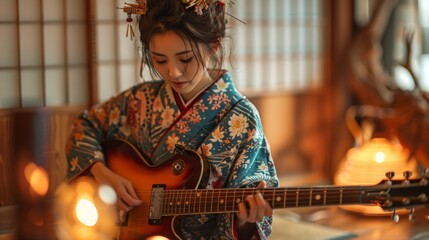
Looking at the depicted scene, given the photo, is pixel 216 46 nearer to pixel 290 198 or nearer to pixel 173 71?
pixel 173 71

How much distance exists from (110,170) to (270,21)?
2.42m

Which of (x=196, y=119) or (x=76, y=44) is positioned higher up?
(x=76, y=44)

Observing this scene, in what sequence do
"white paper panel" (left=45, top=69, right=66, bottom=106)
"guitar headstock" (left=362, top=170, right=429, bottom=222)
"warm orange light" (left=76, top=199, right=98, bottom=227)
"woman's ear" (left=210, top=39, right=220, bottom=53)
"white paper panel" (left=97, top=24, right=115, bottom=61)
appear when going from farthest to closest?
"white paper panel" (left=97, top=24, right=115, bottom=61) < "white paper panel" (left=45, top=69, right=66, bottom=106) < "warm orange light" (left=76, top=199, right=98, bottom=227) < "woman's ear" (left=210, top=39, right=220, bottom=53) < "guitar headstock" (left=362, top=170, right=429, bottom=222)

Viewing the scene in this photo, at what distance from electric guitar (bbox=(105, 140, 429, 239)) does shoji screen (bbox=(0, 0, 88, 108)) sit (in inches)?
41.9

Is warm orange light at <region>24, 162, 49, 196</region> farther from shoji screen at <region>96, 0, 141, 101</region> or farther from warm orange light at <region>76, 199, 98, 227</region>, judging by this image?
shoji screen at <region>96, 0, 141, 101</region>

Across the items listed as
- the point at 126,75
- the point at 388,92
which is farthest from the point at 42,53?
the point at 388,92

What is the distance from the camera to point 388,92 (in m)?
4.59

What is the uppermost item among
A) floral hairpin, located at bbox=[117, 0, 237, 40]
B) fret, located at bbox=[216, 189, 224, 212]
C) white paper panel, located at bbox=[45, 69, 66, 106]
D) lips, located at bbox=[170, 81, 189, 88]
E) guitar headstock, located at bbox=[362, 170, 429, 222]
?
floral hairpin, located at bbox=[117, 0, 237, 40]

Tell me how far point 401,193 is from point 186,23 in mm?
926

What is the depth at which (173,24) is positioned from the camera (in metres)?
2.48

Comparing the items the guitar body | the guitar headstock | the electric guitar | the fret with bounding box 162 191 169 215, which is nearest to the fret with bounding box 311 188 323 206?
the electric guitar

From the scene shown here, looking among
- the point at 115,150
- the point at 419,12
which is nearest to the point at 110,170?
the point at 115,150

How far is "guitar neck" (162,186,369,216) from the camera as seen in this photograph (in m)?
2.13

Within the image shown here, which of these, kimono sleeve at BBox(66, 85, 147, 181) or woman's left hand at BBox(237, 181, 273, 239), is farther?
kimono sleeve at BBox(66, 85, 147, 181)
